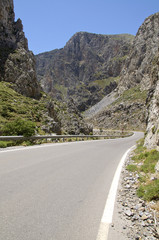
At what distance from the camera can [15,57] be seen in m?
33.3

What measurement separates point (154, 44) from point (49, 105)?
94338 mm

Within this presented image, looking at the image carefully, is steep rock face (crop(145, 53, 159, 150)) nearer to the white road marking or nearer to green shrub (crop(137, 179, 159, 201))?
green shrub (crop(137, 179, 159, 201))

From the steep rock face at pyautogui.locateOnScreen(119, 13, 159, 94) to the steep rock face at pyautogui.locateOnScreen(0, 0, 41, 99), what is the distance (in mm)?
69747

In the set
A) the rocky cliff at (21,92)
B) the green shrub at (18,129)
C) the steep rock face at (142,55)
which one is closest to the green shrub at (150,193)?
the green shrub at (18,129)

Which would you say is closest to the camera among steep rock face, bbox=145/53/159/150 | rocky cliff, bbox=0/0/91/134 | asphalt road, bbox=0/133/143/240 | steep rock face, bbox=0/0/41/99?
asphalt road, bbox=0/133/143/240

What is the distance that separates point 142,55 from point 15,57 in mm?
93566

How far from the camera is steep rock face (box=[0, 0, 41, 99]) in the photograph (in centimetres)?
3067

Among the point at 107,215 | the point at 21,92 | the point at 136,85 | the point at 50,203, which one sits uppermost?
the point at 136,85

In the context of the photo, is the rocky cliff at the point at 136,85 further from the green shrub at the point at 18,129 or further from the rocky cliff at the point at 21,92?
the green shrub at the point at 18,129

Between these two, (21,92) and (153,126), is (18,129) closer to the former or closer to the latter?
(153,126)

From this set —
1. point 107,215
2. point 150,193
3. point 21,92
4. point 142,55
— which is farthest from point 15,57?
point 142,55

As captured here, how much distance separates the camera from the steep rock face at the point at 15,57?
30.7 m

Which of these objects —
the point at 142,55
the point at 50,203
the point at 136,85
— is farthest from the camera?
the point at 142,55

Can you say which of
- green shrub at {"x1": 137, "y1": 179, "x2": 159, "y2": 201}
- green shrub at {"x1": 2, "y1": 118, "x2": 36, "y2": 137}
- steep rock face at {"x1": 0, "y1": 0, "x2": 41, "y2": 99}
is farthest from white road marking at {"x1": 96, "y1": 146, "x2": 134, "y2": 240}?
steep rock face at {"x1": 0, "y1": 0, "x2": 41, "y2": 99}
